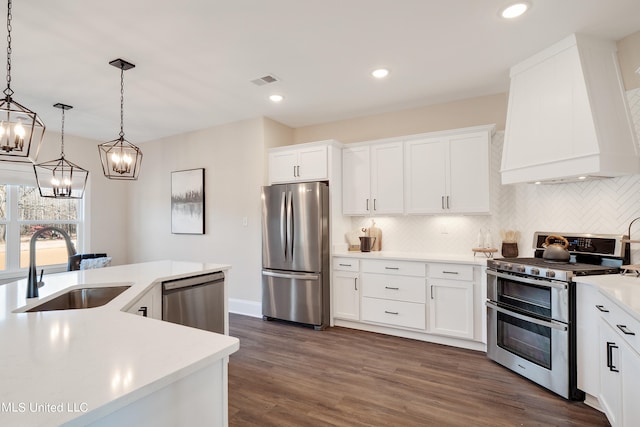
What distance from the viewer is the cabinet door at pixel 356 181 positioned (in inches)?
163

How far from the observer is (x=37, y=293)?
6.06 feet

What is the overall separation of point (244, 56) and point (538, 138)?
2.63 metres

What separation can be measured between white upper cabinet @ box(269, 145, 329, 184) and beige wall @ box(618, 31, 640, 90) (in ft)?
9.27

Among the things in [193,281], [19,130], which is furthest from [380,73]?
[19,130]

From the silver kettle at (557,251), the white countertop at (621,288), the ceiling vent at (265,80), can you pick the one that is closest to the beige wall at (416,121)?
the silver kettle at (557,251)

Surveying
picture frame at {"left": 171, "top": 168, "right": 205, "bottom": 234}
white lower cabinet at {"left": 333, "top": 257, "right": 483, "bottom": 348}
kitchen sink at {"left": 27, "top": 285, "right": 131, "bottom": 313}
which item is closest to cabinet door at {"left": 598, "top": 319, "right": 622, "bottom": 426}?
white lower cabinet at {"left": 333, "top": 257, "right": 483, "bottom": 348}

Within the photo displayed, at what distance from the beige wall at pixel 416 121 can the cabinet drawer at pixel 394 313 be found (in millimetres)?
2118

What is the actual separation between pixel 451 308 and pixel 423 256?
0.64 m

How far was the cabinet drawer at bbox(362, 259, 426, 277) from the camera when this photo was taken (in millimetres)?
3527

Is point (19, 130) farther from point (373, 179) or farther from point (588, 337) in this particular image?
point (588, 337)

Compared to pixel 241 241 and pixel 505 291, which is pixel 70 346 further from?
pixel 241 241

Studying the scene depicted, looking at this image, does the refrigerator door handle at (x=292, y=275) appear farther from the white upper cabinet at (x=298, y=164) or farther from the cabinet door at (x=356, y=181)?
the white upper cabinet at (x=298, y=164)

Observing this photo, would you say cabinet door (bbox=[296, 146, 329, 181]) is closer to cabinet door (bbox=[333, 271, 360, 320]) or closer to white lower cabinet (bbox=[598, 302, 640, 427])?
cabinet door (bbox=[333, 271, 360, 320])

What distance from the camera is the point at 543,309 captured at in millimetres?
2525
